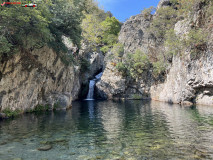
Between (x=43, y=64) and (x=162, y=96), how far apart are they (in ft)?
97.9

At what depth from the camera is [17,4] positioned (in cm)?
1365

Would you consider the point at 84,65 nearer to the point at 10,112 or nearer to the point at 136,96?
the point at 136,96

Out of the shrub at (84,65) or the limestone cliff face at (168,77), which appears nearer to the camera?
the limestone cliff face at (168,77)

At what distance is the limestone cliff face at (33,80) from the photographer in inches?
660

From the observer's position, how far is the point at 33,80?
20375mm

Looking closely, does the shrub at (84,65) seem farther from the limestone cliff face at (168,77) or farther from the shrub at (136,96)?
the shrub at (136,96)

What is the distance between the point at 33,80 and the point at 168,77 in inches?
1236

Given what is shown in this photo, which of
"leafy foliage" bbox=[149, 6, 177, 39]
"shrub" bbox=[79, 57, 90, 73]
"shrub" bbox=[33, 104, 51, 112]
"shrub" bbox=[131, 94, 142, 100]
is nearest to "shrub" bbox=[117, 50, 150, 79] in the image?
"shrub" bbox=[131, 94, 142, 100]

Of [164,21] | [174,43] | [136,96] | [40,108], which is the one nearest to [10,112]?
[40,108]

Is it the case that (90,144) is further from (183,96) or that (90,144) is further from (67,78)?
(183,96)

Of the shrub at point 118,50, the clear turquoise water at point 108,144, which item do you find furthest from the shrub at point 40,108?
the shrub at point 118,50

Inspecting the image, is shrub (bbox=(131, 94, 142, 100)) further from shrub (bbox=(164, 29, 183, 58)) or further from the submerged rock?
the submerged rock

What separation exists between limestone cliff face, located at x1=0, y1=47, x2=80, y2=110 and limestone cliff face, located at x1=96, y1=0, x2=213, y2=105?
2154cm

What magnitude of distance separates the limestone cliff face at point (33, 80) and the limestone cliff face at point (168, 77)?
70.7 feet
